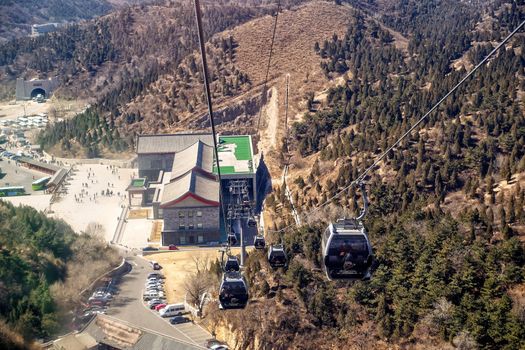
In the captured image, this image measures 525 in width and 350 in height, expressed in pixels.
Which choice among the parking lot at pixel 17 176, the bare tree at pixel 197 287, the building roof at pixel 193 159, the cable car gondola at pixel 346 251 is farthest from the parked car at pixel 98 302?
the parking lot at pixel 17 176

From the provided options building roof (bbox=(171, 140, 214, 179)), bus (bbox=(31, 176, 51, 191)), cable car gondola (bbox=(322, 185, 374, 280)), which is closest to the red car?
building roof (bbox=(171, 140, 214, 179))

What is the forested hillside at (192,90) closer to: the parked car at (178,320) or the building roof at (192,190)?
the building roof at (192,190)

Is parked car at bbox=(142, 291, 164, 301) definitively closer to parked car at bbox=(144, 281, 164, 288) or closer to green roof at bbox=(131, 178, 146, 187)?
parked car at bbox=(144, 281, 164, 288)

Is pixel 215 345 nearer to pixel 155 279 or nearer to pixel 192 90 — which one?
pixel 155 279

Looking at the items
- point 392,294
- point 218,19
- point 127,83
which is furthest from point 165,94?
point 392,294

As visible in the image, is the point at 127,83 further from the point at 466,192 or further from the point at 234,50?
the point at 466,192
